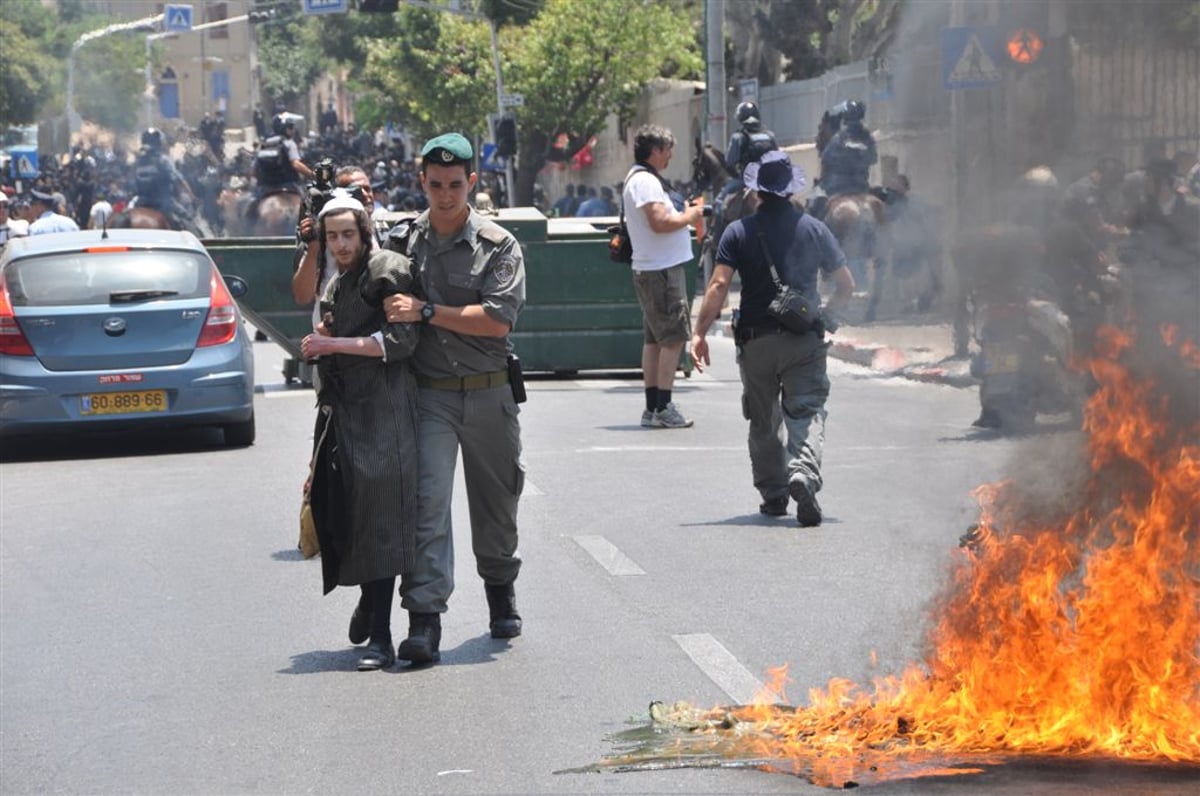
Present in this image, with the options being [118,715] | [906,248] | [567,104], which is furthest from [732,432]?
[567,104]

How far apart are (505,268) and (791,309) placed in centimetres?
292

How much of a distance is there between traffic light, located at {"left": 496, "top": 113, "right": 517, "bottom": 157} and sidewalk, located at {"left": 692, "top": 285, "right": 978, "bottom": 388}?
18.2m

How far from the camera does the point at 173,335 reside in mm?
13547

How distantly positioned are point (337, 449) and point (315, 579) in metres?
2.03

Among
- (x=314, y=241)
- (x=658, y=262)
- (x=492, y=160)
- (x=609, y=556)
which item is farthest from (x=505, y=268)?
(x=492, y=160)

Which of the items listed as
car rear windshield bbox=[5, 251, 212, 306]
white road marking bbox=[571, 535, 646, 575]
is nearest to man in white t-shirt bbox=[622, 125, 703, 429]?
car rear windshield bbox=[5, 251, 212, 306]

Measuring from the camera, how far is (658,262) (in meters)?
13.7

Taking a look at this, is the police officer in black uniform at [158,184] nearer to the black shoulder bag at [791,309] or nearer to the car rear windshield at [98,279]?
the car rear windshield at [98,279]

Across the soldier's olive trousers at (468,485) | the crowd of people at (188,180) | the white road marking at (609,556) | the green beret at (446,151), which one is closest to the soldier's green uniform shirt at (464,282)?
the soldier's olive trousers at (468,485)

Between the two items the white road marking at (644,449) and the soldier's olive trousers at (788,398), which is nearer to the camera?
the soldier's olive trousers at (788,398)

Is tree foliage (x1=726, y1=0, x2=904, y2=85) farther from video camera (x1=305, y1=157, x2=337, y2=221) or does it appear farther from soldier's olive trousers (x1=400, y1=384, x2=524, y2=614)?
soldier's olive trousers (x1=400, y1=384, x2=524, y2=614)

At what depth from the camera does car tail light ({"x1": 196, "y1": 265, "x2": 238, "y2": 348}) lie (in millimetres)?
13680

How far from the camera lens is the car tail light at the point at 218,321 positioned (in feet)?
44.9

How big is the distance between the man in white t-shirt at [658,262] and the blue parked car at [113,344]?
2726 mm
